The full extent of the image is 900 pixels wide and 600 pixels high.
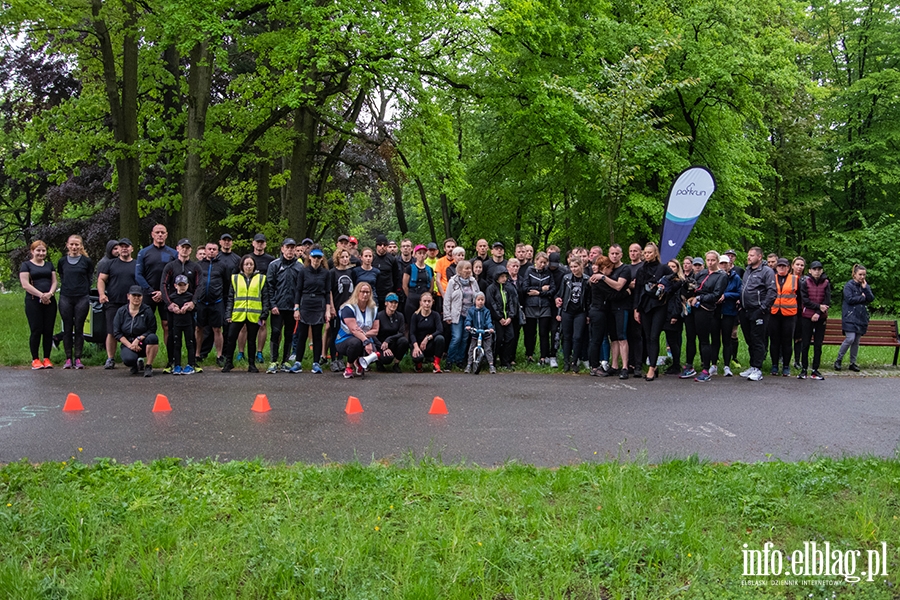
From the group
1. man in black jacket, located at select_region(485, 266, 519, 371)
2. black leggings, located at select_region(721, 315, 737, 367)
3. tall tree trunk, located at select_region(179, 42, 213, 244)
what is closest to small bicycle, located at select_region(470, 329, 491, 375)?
man in black jacket, located at select_region(485, 266, 519, 371)

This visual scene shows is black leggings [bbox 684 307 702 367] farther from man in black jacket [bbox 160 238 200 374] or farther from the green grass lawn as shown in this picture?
man in black jacket [bbox 160 238 200 374]

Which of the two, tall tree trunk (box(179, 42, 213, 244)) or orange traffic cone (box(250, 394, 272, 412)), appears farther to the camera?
tall tree trunk (box(179, 42, 213, 244))

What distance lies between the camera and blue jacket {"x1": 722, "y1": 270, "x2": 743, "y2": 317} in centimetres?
1156

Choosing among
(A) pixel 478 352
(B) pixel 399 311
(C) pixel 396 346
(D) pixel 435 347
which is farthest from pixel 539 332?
(C) pixel 396 346

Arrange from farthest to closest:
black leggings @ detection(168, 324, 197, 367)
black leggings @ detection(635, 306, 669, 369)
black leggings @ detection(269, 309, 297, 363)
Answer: black leggings @ detection(269, 309, 297, 363) < black leggings @ detection(635, 306, 669, 369) < black leggings @ detection(168, 324, 197, 367)

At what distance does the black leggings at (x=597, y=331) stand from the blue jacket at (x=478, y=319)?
1.64 metres

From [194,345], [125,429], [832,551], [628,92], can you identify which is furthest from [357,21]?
[832,551]

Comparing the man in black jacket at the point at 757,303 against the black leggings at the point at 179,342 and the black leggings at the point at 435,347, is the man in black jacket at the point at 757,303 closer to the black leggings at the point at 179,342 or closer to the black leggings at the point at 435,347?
the black leggings at the point at 435,347

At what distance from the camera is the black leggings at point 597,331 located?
1123 cm

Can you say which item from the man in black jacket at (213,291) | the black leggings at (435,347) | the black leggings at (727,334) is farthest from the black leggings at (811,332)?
the man in black jacket at (213,291)

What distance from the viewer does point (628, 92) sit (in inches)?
539

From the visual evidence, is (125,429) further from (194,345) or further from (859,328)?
(859,328)

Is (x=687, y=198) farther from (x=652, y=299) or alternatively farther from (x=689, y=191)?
(x=652, y=299)

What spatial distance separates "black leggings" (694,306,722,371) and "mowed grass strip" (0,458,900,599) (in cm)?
542
